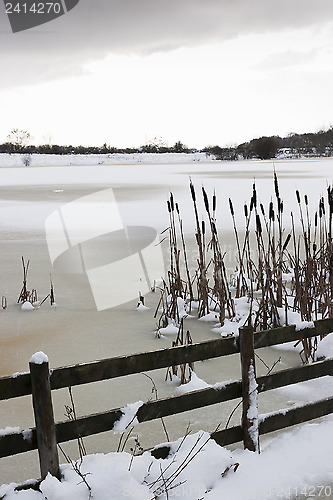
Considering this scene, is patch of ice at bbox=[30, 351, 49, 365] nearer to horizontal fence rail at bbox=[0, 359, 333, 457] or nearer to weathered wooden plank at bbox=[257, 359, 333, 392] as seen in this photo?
horizontal fence rail at bbox=[0, 359, 333, 457]

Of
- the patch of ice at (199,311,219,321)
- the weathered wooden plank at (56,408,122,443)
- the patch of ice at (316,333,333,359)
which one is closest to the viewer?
the weathered wooden plank at (56,408,122,443)

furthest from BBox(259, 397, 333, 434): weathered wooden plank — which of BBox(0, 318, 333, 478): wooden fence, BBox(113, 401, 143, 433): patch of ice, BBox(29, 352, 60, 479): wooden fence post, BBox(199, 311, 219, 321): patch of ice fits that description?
BBox(199, 311, 219, 321): patch of ice

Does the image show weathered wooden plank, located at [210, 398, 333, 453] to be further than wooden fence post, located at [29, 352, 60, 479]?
Yes

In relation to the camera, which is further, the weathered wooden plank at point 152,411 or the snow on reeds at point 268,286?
the snow on reeds at point 268,286

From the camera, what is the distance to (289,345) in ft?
13.9

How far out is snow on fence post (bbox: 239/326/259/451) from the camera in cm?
231

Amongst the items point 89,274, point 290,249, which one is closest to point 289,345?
point 89,274

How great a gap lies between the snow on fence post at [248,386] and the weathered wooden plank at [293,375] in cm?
10

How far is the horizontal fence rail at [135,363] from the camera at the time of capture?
192 cm

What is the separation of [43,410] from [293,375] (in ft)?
4.10

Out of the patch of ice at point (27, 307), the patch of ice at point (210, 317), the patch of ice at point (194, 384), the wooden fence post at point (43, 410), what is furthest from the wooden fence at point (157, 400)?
the patch of ice at point (27, 307)

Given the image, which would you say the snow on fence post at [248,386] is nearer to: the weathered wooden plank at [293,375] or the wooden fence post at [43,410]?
the weathered wooden plank at [293,375]

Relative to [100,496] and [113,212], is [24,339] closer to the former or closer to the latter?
[100,496]

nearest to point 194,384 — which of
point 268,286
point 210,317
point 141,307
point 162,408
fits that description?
point 162,408
